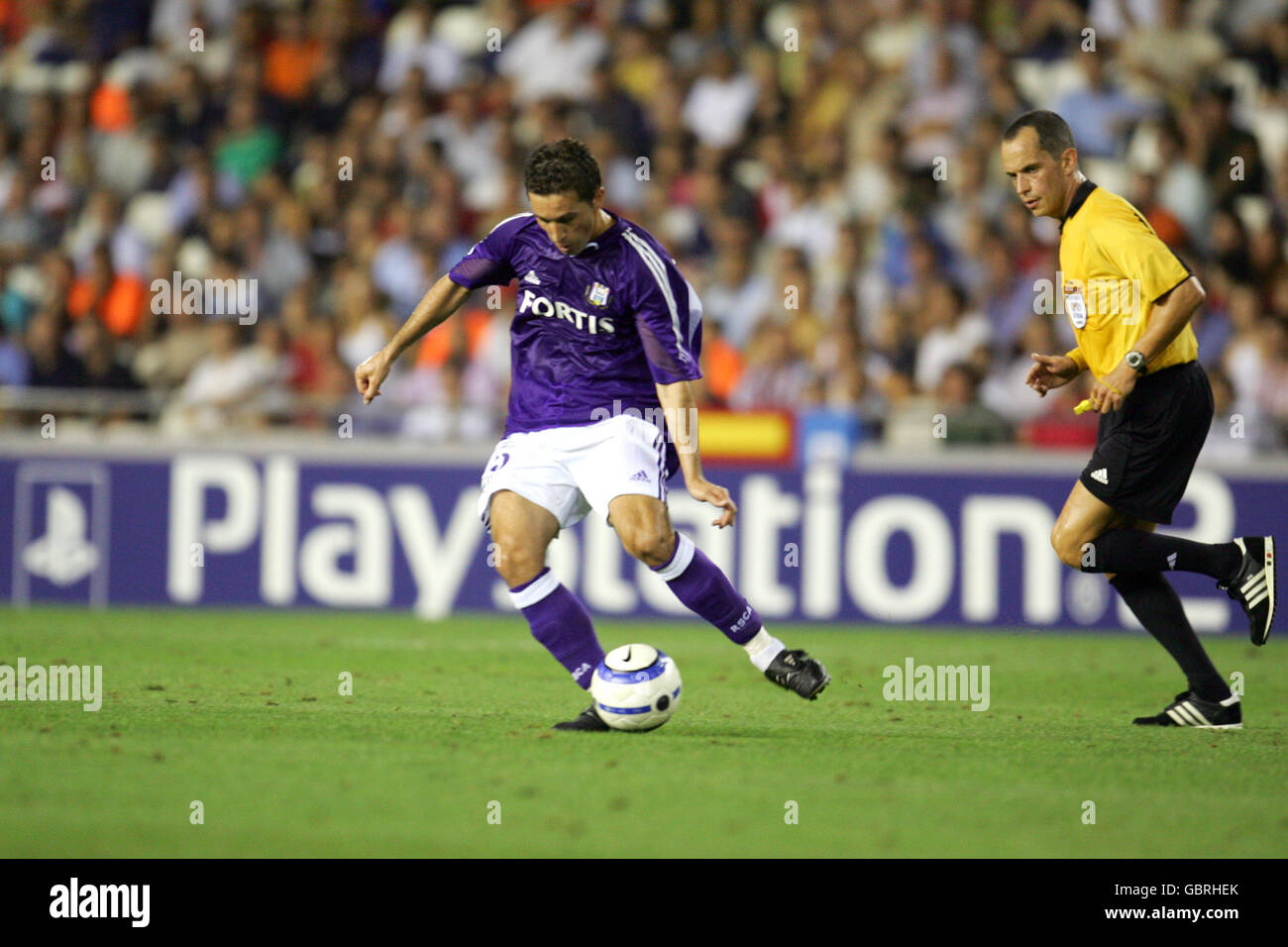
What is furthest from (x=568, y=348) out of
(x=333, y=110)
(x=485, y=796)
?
(x=333, y=110)

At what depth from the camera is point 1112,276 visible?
6.52 metres

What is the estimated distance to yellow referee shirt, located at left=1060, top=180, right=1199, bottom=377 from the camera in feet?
21.0

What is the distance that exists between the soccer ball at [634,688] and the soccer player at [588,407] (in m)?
0.17

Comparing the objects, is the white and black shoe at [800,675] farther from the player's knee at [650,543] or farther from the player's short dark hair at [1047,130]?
the player's short dark hair at [1047,130]

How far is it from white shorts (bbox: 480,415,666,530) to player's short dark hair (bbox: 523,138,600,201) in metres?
0.93

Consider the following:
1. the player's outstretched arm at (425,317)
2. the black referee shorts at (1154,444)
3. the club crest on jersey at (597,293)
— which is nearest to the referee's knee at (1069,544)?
the black referee shorts at (1154,444)

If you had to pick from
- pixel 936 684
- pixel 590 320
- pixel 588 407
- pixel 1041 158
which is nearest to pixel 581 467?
pixel 588 407

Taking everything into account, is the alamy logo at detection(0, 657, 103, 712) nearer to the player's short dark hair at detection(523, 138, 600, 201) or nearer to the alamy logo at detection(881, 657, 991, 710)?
the player's short dark hair at detection(523, 138, 600, 201)

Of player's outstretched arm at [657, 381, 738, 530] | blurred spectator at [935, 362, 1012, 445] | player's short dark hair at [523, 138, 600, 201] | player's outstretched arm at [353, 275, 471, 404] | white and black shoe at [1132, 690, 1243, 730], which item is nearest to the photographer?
player's short dark hair at [523, 138, 600, 201]

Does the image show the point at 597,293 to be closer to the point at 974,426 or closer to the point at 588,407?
the point at 588,407

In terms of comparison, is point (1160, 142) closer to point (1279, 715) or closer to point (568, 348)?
point (1279, 715)

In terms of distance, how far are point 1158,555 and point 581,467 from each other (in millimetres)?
2216

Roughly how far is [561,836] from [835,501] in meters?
7.10
